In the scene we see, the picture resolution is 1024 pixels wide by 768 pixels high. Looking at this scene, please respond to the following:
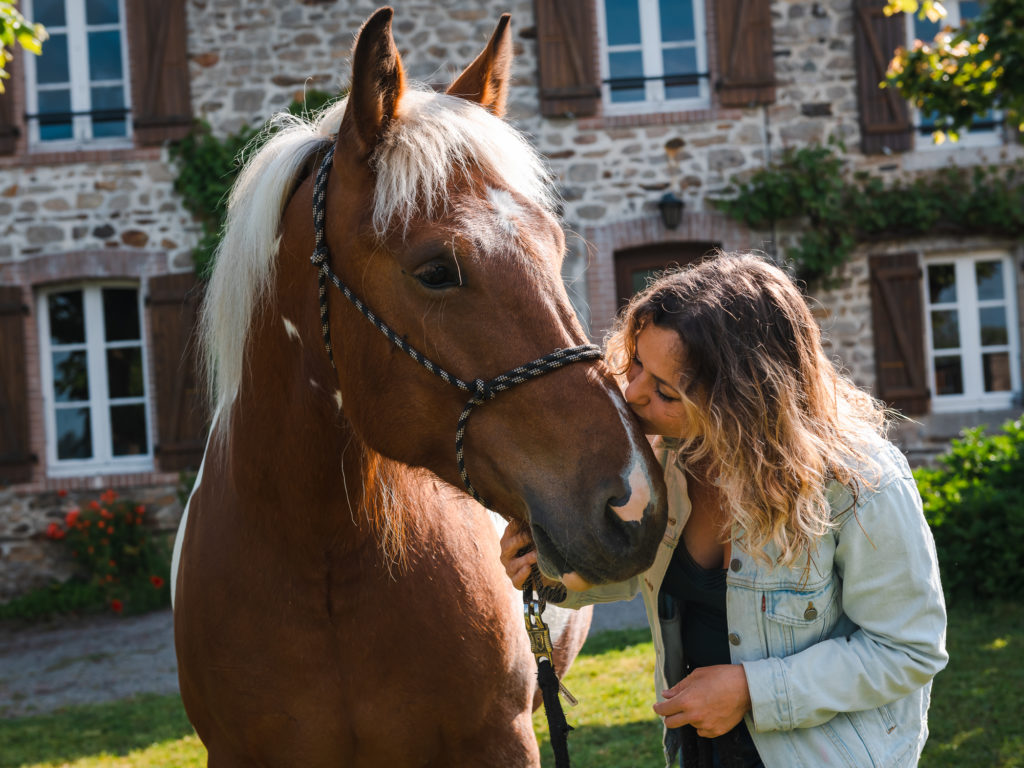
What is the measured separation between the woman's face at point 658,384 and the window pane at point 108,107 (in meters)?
9.14

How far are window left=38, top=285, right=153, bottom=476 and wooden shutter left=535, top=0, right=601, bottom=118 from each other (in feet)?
15.7

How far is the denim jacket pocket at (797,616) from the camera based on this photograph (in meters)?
1.70

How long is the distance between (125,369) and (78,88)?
117 inches

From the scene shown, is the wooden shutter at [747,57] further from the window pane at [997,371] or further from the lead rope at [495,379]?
the lead rope at [495,379]

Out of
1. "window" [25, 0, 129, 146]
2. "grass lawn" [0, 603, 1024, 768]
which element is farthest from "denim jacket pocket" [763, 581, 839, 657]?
"window" [25, 0, 129, 146]

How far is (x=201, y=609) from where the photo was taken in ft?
6.89

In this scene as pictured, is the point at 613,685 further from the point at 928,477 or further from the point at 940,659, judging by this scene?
the point at 940,659

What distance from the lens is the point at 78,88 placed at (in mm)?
9328

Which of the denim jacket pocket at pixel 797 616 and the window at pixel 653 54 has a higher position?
the window at pixel 653 54

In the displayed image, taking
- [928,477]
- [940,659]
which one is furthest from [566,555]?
[928,477]

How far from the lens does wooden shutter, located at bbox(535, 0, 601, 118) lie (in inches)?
355

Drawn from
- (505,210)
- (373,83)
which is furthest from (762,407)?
(373,83)

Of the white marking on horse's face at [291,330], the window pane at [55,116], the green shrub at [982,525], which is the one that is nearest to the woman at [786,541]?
the white marking on horse's face at [291,330]

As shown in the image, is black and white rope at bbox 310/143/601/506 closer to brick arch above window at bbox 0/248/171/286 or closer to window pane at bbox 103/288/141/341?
brick arch above window at bbox 0/248/171/286
